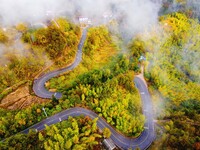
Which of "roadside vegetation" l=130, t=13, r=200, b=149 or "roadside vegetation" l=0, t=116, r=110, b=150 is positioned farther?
"roadside vegetation" l=130, t=13, r=200, b=149

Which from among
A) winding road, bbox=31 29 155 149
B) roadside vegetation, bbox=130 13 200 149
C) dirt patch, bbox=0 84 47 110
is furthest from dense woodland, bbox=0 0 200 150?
dirt patch, bbox=0 84 47 110

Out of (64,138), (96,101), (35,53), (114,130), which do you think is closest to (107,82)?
(96,101)

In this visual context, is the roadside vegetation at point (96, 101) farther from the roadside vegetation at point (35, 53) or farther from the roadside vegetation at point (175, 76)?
the roadside vegetation at point (175, 76)

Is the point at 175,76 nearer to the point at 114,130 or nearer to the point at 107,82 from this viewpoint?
the point at 107,82

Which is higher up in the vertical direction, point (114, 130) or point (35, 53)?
point (35, 53)

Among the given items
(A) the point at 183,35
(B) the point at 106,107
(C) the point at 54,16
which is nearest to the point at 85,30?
(C) the point at 54,16

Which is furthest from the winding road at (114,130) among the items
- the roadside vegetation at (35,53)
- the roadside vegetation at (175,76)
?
the roadside vegetation at (35,53)

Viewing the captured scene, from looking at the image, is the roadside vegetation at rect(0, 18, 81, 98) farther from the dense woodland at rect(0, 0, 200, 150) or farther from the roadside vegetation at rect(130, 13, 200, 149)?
the roadside vegetation at rect(130, 13, 200, 149)

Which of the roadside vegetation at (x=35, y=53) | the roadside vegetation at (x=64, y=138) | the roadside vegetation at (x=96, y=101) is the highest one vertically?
the roadside vegetation at (x=35, y=53)
